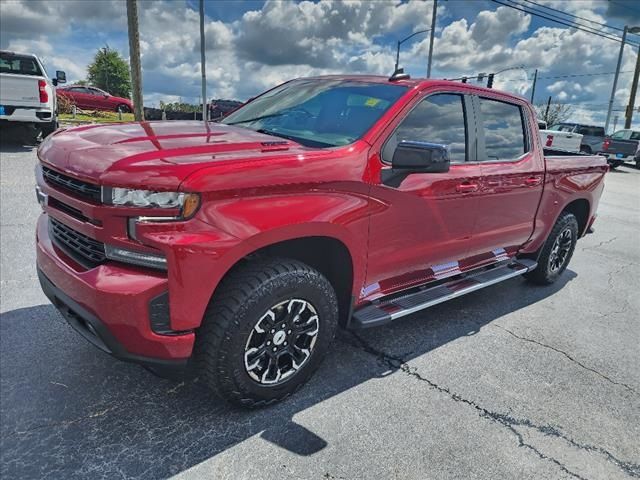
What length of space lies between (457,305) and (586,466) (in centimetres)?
205

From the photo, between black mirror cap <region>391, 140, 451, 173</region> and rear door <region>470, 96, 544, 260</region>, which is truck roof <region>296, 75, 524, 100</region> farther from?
black mirror cap <region>391, 140, 451, 173</region>

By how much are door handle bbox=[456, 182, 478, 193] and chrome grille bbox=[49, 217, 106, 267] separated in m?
2.41

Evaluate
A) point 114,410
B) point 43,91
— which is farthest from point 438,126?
point 43,91

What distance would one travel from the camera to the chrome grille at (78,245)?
2.30 metres

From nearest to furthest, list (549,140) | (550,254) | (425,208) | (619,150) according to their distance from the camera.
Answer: (425,208) → (550,254) → (549,140) → (619,150)

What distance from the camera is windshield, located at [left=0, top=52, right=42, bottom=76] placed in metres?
10.4

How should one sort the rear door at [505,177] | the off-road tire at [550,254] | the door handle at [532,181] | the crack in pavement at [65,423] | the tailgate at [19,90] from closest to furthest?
1. the crack in pavement at [65,423]
2. the rear door at [505,177]
3. the door handle at [532,181]
4. the off-road tire at [550,254]
5. the tailgate at [19,90]

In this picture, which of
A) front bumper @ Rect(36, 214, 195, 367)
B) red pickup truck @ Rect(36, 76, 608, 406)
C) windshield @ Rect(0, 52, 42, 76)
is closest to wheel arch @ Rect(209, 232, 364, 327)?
red pickup truck @ Rect(36, 76, 608, 406)

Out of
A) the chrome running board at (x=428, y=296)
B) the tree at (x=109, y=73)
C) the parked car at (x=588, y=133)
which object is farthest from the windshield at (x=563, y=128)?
the tree at (x=109, y=73)

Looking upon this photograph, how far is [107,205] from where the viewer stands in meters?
2.15

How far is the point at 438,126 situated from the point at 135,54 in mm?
13829

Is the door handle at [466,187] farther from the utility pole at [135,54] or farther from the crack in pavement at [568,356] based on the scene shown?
the utility pole at [135,54]

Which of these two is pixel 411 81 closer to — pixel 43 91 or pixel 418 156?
pixel 418 156

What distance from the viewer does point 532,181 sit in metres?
4.28
